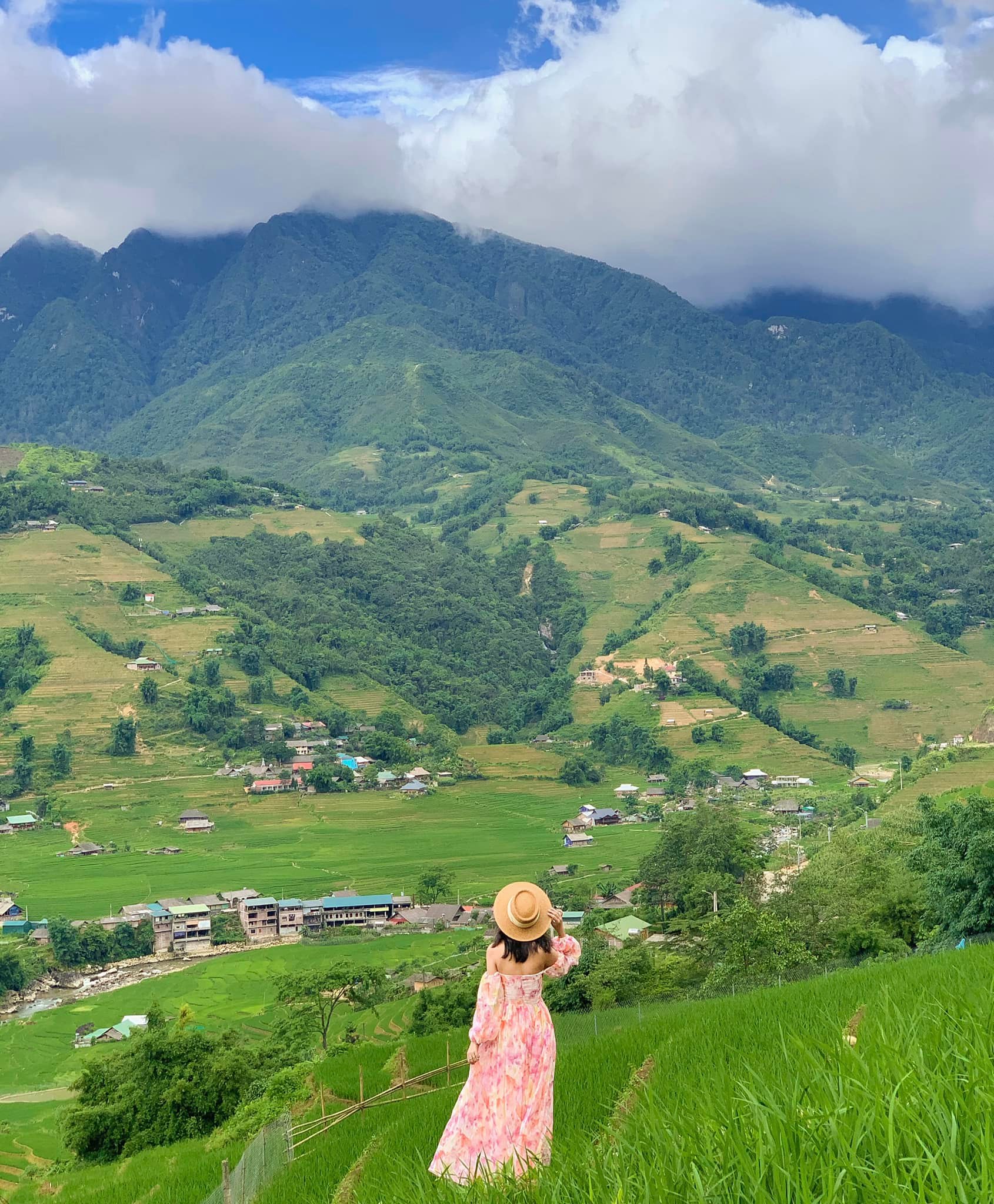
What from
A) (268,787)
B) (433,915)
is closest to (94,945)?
(433,915)

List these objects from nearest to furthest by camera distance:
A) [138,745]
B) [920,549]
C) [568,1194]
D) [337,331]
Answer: [568,1194] → [138,745] → [920,549] → [337,331]

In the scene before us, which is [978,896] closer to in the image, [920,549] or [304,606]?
[304,606]

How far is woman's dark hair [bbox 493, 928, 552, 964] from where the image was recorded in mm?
4551

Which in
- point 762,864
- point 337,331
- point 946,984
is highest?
point 337,331

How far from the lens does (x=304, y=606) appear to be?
8175 centimetres

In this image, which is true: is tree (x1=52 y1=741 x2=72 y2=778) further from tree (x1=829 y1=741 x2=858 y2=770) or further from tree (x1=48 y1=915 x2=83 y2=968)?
tree (x1=829 y1=741 x2=858 y2=770)

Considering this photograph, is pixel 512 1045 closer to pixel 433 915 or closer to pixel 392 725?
pixel 433 915

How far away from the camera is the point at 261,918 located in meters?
39.3

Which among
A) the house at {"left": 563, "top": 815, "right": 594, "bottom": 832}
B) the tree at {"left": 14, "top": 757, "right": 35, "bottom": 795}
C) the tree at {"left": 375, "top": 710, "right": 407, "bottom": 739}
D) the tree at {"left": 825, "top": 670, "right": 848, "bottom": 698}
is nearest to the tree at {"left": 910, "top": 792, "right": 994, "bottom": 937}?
the house at {"left": 563, "top": 815, "right": 594, "bottom": 832}

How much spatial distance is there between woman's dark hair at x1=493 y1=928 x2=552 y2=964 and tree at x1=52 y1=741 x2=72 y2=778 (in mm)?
53335

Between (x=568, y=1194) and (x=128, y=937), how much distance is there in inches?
1495

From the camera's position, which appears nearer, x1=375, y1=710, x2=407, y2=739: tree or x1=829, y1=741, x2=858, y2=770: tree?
x1=829, y1=741, x2=858, y2=770: tree

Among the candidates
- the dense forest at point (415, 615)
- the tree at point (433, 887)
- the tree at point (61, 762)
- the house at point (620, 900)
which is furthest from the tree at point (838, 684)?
the tree at point (61, 762)

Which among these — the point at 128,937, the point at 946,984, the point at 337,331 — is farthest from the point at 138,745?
the point at 337,331
